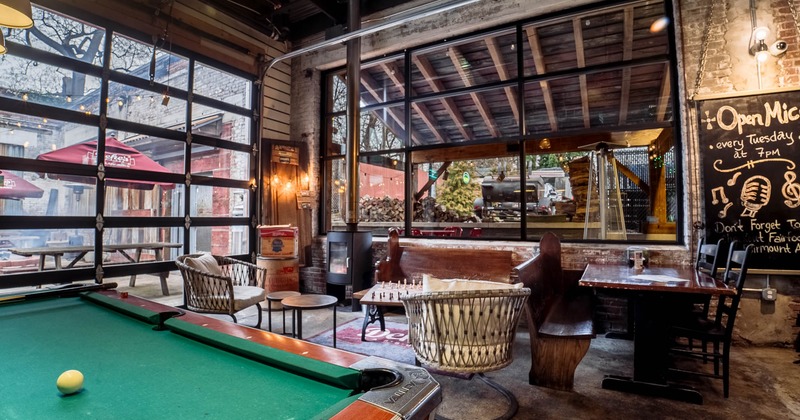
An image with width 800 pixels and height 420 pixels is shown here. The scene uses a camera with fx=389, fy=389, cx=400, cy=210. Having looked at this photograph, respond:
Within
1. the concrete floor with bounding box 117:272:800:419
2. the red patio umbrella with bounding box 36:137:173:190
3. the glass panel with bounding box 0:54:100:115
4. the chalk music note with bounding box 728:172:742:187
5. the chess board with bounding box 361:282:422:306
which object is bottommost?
the concrete floor with bounding box 117:272:800:419

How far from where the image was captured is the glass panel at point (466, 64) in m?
5.91

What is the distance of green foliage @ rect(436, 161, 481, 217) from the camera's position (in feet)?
25.7

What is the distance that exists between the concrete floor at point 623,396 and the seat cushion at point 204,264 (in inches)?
114

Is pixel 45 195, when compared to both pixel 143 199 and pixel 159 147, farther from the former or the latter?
pixel 159 147

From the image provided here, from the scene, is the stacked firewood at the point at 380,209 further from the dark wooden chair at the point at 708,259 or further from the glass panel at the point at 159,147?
the dark wooden chair at the point at 708,259

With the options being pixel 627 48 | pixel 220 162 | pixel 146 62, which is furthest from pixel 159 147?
pixel 627 48

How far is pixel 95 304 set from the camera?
7.92 feet

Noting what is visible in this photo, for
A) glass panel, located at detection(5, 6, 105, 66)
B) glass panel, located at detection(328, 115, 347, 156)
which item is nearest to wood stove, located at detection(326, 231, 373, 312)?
glass panel, located at detection(328, 115, 347, 156)

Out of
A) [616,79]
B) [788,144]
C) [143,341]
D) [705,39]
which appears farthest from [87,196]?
[788,144]


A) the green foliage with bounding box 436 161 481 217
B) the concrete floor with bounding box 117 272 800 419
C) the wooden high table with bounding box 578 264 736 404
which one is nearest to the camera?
the concrete floor with bounding box 117 272 800 419

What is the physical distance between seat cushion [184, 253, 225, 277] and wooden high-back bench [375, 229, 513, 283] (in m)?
2.04

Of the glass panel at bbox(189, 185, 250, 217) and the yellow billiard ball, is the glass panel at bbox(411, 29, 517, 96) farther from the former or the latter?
the yellow billiard ball

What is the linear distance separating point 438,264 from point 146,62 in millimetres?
4957

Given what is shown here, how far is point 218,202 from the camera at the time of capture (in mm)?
6344
